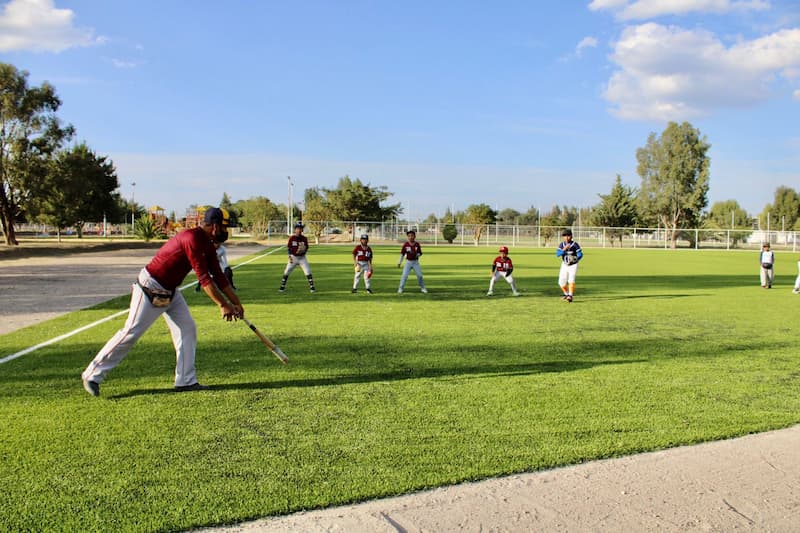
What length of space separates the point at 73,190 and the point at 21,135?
4563mm

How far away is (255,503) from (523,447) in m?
2.02

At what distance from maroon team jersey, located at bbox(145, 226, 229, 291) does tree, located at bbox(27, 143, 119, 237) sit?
4029cm

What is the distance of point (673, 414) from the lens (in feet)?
17.6

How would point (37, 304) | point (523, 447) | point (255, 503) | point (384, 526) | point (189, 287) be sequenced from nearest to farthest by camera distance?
1. point (384, 526)
2. point (255, 503)
3. point (523, 447)
4. point (37, 304)
5. point (189, 287)

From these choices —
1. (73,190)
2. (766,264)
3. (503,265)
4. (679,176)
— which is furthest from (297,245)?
(679,176)

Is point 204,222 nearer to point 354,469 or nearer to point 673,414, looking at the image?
point 354,469

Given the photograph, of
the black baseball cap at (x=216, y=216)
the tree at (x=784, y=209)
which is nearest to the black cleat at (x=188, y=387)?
the black baseball cap at (x=216, y=216)

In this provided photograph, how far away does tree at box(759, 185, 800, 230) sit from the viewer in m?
113

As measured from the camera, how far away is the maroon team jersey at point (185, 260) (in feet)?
18.3

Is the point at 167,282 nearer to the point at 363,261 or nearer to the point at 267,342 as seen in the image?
the point at 267,342

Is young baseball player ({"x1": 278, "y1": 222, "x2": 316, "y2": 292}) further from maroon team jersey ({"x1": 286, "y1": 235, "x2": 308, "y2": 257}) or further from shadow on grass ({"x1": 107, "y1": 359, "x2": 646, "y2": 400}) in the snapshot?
shadow on grass ({"x1": 107, "y1": 359, "x2": 646, "y2": 400})

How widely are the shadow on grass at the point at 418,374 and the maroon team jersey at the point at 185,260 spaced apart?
1.12 meters

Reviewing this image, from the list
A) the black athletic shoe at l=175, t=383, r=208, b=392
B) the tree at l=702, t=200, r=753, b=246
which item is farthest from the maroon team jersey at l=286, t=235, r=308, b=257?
the tree at l=702, t=200, r=753, b=246

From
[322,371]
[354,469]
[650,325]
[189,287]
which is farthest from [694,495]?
[189,287]
